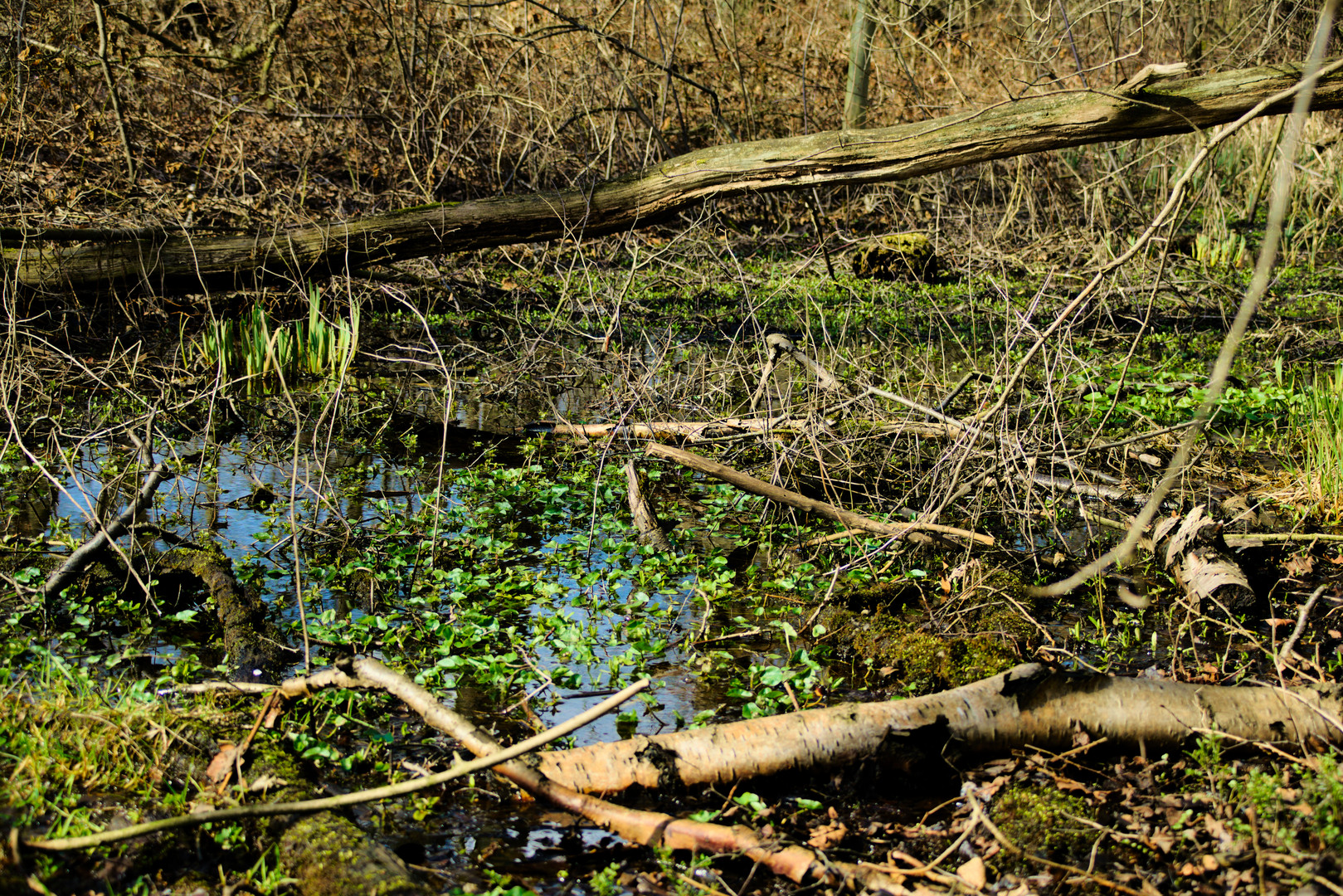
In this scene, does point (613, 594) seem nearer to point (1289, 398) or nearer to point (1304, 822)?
point (1304, 822)

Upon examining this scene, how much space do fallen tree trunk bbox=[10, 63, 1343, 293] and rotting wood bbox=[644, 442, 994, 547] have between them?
2.56 meters

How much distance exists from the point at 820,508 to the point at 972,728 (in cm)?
169

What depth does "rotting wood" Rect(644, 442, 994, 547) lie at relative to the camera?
4156 mm

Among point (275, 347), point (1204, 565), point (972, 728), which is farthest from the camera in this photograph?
point (275, 347)

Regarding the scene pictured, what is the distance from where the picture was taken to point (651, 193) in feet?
23.3

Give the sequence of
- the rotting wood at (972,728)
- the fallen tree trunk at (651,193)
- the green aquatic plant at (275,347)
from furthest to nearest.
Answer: the green aquatic plant at (275,347), the fallen tree trunk at (651,193), the rotting wood at (972,728)

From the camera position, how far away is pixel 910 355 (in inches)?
335

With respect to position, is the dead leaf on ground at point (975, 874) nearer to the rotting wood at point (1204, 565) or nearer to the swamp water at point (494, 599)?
the swamp water at point (494, 599)

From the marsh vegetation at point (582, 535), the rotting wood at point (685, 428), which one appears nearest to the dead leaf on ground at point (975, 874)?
the marsh vegetation at point (582, 535)

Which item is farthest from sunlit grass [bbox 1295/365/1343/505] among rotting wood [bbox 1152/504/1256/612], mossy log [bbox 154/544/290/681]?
mossy log [bbox 154/544/290/681]

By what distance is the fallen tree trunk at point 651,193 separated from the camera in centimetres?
596

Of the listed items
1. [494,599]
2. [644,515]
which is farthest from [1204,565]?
[494,599]

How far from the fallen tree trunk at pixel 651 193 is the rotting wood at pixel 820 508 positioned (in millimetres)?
2564

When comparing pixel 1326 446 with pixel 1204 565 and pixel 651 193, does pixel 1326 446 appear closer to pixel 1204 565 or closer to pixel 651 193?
pixel 1204 565
